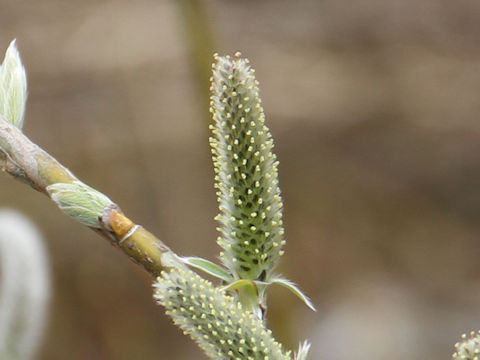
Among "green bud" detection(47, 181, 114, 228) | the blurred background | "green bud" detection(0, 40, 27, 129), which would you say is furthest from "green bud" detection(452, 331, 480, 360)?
the blurred background

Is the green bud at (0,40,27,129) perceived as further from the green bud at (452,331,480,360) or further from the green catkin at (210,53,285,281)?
the green bud at (452,331,480,360)

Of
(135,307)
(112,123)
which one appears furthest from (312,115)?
(135,307)

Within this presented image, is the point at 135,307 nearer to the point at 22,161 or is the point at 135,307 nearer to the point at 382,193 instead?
the point at 382,193

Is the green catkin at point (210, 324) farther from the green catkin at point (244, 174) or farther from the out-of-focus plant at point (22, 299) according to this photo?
the out-of-focus plant at point (22, 299)

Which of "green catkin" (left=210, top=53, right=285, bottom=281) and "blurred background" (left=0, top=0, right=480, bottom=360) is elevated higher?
"blurred background" (left=0, top=0, right=480, bottom=360)

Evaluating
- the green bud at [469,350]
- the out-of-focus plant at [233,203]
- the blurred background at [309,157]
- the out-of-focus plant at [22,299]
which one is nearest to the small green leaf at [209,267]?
the out-of-focus plant at [233,203]

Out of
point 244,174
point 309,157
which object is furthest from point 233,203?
point 309,157
